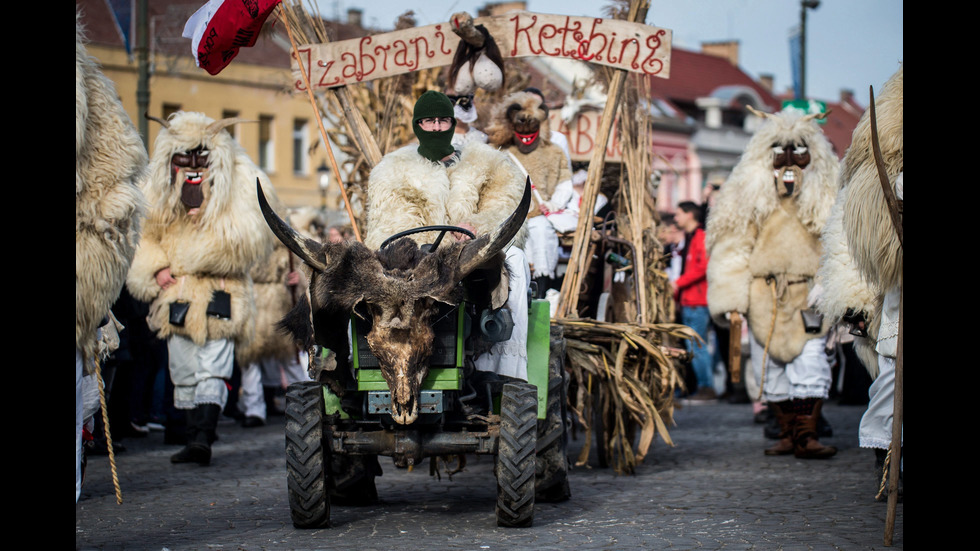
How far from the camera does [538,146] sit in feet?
32.2

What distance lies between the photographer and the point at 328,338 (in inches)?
241

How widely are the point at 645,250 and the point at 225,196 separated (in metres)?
3.19

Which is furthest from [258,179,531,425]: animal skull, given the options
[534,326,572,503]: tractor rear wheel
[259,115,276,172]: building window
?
[259,115,276,172]: building window

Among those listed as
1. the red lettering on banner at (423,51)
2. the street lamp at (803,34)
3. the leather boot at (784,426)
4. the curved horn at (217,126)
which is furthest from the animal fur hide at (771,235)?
the street lamp at (803,34)

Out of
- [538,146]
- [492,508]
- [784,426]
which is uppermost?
[538,146]

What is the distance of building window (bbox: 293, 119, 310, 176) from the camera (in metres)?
42.3

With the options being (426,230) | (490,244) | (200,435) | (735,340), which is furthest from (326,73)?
(735,340)

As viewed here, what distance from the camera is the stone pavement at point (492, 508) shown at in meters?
6.04

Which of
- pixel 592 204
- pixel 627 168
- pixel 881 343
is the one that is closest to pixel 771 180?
pixel 627 168

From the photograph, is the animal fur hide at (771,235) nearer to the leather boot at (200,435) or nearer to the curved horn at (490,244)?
the leather boot at (200,435)

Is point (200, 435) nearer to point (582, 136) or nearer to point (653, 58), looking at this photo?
point (653, 58)

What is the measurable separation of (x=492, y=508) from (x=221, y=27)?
313cm

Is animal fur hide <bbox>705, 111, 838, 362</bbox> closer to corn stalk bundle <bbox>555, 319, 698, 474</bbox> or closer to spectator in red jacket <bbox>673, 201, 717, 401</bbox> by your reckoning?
corn stalk bundle <bbox>555, 319, 698, 474</bbox>

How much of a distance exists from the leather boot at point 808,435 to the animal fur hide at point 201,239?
4.26 meters
